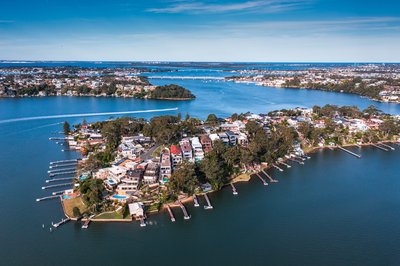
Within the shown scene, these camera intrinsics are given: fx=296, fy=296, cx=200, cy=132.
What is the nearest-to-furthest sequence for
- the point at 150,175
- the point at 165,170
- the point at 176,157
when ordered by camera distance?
the point at 150,175 → the point at 165,170 → the point at 176,157

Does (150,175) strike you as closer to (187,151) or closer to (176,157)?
(176,157)

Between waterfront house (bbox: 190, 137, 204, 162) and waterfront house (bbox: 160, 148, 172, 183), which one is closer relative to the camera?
waterfront house (bbox: 160, 148, 172, 183)

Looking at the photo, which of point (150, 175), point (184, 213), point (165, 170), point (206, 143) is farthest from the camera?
point (206, 143)

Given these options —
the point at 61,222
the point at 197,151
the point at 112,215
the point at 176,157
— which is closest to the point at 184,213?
the point at 112,215

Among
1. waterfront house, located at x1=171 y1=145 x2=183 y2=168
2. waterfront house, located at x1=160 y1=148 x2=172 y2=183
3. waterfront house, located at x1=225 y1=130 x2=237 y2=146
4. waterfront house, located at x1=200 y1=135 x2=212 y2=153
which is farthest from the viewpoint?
waterfront house, located at x1=225 y1=130 x2=237 y2=146

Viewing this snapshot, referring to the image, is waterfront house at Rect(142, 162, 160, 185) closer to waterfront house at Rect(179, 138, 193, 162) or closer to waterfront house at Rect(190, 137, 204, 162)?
waterfront house at Rect(179, 138, 193, 162)

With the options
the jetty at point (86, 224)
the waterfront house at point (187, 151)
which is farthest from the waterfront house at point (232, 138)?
the jetty at point (86, 224)

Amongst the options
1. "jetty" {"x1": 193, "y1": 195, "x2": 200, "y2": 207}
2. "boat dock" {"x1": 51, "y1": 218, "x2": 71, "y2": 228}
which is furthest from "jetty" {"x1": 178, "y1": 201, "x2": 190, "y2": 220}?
"boat dock" {"x1": 51, "y1": 218, "x2": 71, "y2": 228}
